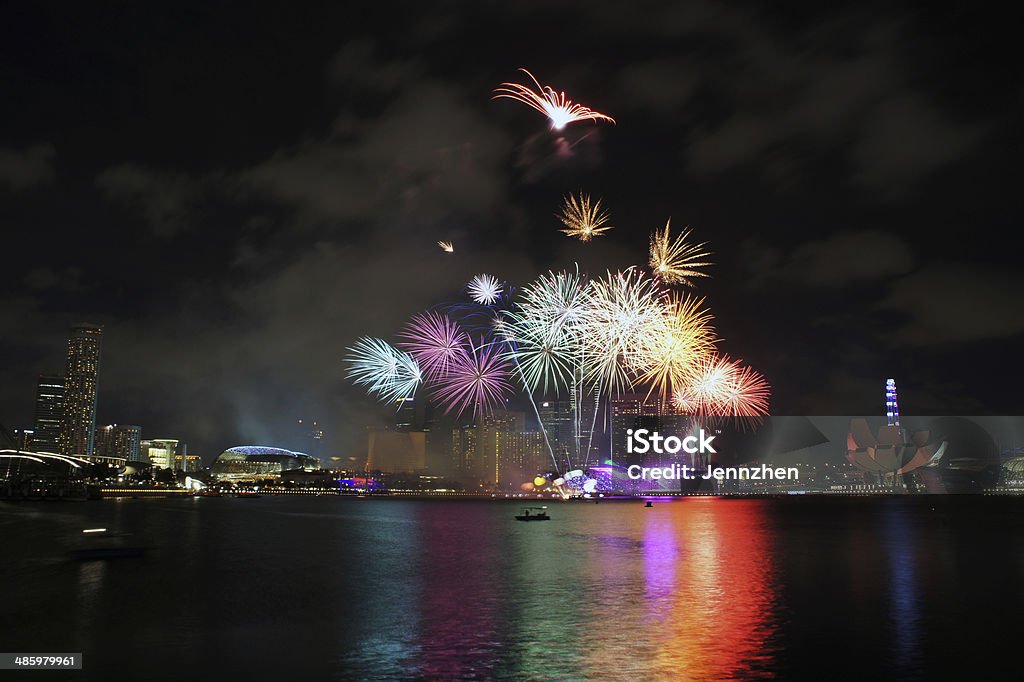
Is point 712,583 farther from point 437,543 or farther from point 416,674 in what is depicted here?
point 437,543

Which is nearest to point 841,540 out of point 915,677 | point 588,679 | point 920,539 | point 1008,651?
point 920,539

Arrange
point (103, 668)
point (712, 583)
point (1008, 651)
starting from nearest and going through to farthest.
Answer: point (103, 668), point (1008, 651), point (712, 583)

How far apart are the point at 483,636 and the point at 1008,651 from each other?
15.5 m

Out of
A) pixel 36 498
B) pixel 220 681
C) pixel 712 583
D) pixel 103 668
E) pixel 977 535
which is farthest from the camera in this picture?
pixel 36 498

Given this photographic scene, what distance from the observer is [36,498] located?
160 meters

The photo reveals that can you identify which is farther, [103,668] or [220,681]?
[103,668]

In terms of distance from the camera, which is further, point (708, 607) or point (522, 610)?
point (708, 607)

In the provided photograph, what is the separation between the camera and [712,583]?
122 feet

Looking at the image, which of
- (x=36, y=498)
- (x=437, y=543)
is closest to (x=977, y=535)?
(x=437, y=543)

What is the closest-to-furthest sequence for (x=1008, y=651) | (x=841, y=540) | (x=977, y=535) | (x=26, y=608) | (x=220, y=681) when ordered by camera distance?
(x=220, y=681) → (x=1008, y=651) → (x=26, y=608) → (x=841, y=540) → (x=977, y=535)

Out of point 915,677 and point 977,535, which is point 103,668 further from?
point 977,535

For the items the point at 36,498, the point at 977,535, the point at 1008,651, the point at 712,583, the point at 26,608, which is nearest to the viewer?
the point at 1008,651

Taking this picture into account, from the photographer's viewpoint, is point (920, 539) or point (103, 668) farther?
point (920, 539)

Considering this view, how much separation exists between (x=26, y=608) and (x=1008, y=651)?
33395 mm
